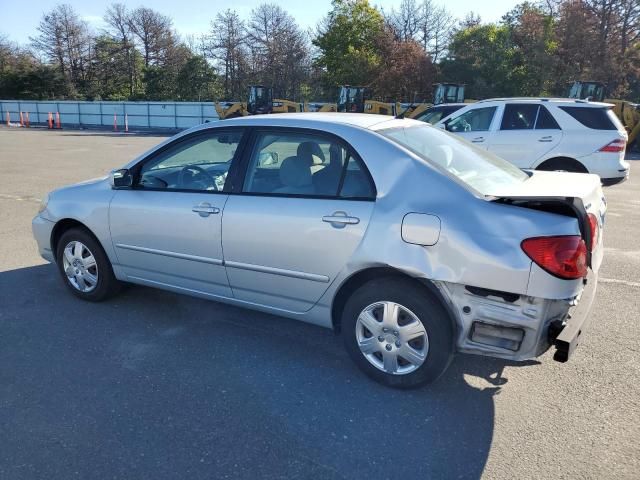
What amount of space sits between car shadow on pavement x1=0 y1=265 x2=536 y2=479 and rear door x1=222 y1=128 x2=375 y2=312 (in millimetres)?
477

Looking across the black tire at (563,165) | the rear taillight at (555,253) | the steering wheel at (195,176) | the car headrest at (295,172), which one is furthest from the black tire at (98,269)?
the black tire at (563,165)

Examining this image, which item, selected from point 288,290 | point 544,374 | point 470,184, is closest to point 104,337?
point 288,290

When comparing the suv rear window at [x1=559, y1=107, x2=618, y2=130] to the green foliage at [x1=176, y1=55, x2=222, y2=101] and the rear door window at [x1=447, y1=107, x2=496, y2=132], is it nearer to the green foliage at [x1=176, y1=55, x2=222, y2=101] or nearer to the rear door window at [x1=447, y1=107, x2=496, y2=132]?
the rear door window at [x1=447, y1=107, x2=496, y2=132]

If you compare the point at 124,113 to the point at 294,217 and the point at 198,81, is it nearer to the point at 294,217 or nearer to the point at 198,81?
the point at 198,81

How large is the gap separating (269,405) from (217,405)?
302 mm

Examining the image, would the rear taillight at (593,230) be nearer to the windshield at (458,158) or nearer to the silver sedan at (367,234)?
the silver sedan at (367,234)

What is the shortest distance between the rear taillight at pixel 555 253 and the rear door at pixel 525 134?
6581mm

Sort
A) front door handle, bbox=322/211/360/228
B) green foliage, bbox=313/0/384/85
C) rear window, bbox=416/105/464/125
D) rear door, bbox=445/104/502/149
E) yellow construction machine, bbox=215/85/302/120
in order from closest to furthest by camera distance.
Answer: front door handle, bbox=322/211/360/228 < rear door, bbox=445/104/502/149 < rear window, bbox=416/105/464/125 < yellow construction machine, bbox=215/85/302/120 < green foliage, bbox=313/0/384/85

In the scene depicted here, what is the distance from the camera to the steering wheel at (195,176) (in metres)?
4.00

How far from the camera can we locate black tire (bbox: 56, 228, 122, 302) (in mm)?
4410

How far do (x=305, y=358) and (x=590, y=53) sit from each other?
116ft

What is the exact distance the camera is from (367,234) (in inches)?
121

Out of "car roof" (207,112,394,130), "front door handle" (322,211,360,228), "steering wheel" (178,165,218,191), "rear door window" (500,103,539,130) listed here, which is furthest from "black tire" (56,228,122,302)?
"rear door window" (500,103,539,130)

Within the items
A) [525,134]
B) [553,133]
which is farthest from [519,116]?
[553,133]
